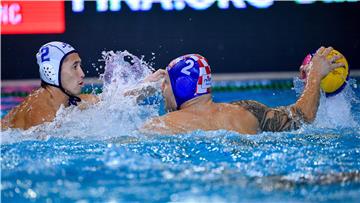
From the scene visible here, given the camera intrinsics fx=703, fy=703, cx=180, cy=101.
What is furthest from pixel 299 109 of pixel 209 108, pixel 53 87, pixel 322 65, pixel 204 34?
pixel 204 34

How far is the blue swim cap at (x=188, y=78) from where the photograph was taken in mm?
3998

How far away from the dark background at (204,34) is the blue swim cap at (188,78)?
4.88 m

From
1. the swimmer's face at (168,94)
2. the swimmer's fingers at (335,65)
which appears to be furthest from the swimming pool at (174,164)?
the swimmer's fingers at (335,65)

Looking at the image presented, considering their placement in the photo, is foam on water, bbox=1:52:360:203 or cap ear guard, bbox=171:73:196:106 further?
cap ear guard, bbox=171:73:196:106

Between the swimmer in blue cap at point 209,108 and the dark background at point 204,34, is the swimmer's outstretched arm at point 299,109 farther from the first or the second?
the dark background at point 204,34

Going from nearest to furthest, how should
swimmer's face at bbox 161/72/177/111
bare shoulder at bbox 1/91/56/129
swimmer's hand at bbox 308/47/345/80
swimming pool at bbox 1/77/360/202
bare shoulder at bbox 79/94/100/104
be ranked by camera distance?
swimming pool at bbox 1/77/360/202, swimmer's face at bbox 161/72/177/111, swimmer's hand at bbox 308/47/345/80, bare shoulder at bbox 1/91/56/129, bare shoulder at bbox 79/94/100/104

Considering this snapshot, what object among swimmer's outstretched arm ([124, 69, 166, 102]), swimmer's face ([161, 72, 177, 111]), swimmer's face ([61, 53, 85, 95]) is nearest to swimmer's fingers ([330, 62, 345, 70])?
swimmer's face ([161, 72, 177, 111])

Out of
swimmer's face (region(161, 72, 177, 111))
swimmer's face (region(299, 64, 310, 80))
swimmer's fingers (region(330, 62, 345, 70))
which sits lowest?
swimmer's face (region(161, 72, 177, 111))

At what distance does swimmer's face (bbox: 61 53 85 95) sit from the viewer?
4559mm

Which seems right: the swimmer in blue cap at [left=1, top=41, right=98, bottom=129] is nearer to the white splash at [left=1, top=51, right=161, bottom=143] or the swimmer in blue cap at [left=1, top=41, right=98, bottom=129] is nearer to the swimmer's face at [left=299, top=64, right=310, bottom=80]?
the white splash at [left=1, top=51, right=161, bottom=143]

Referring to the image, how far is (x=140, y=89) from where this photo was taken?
15.2ft

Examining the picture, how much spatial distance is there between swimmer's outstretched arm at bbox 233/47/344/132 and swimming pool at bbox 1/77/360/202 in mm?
89

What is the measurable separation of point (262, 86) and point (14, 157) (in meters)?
5.04

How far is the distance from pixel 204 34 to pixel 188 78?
201 inches
